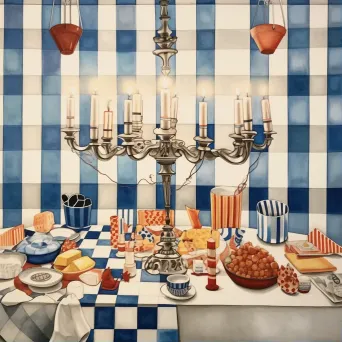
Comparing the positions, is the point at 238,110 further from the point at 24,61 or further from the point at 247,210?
the point at 24,61

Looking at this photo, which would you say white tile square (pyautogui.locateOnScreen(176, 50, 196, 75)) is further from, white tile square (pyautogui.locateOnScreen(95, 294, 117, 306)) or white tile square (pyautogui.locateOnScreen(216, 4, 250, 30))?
white tile square (pyautogui.locateOnScreen(95, 294, 117, 306))

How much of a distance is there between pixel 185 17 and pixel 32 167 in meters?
1.27

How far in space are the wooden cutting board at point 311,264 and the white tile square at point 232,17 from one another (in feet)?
4.49

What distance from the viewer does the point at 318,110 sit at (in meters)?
2.65

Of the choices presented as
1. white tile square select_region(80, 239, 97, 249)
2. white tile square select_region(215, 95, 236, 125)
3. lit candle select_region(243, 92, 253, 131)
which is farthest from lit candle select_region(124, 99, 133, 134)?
white tile square select_region(215, 95, 236, 125)

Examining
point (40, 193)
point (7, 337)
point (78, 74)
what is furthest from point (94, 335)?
point (78, 74)

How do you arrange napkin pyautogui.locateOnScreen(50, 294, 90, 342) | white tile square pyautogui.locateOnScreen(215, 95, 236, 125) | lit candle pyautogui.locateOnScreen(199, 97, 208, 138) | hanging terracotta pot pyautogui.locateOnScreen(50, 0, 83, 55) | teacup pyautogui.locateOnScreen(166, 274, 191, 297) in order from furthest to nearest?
white tile square pyautogui.locateOnScreen(215, 95, 236, 125) → hanging terracotta pot pyautogui.locateOnScreen(50, 0, 83, 55) → lit candle pyautogui.locateOnScreen(199, 97, 208, 138) → teacup pyautogui.locateOnScreen(166, 274, 191, 297) → napkin pyautogui.locateOnScreen(50, 294, 90, 342)

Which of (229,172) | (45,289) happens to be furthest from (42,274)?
(229,172)

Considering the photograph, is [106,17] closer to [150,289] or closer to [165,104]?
[165,104]

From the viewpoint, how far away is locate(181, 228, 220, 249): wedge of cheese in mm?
2213

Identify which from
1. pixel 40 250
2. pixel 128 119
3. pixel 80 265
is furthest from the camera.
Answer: pixel 40 250

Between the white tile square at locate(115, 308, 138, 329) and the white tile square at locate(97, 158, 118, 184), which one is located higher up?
the white tile square at locate(97, 158, 118, 184)

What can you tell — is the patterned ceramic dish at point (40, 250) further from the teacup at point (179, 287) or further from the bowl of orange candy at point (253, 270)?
the bowl of orange candy at point (253, 270)

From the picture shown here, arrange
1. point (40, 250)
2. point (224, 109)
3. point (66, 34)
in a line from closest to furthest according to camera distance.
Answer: point (40, 250)
point (66, 34)
point (224, 109)
